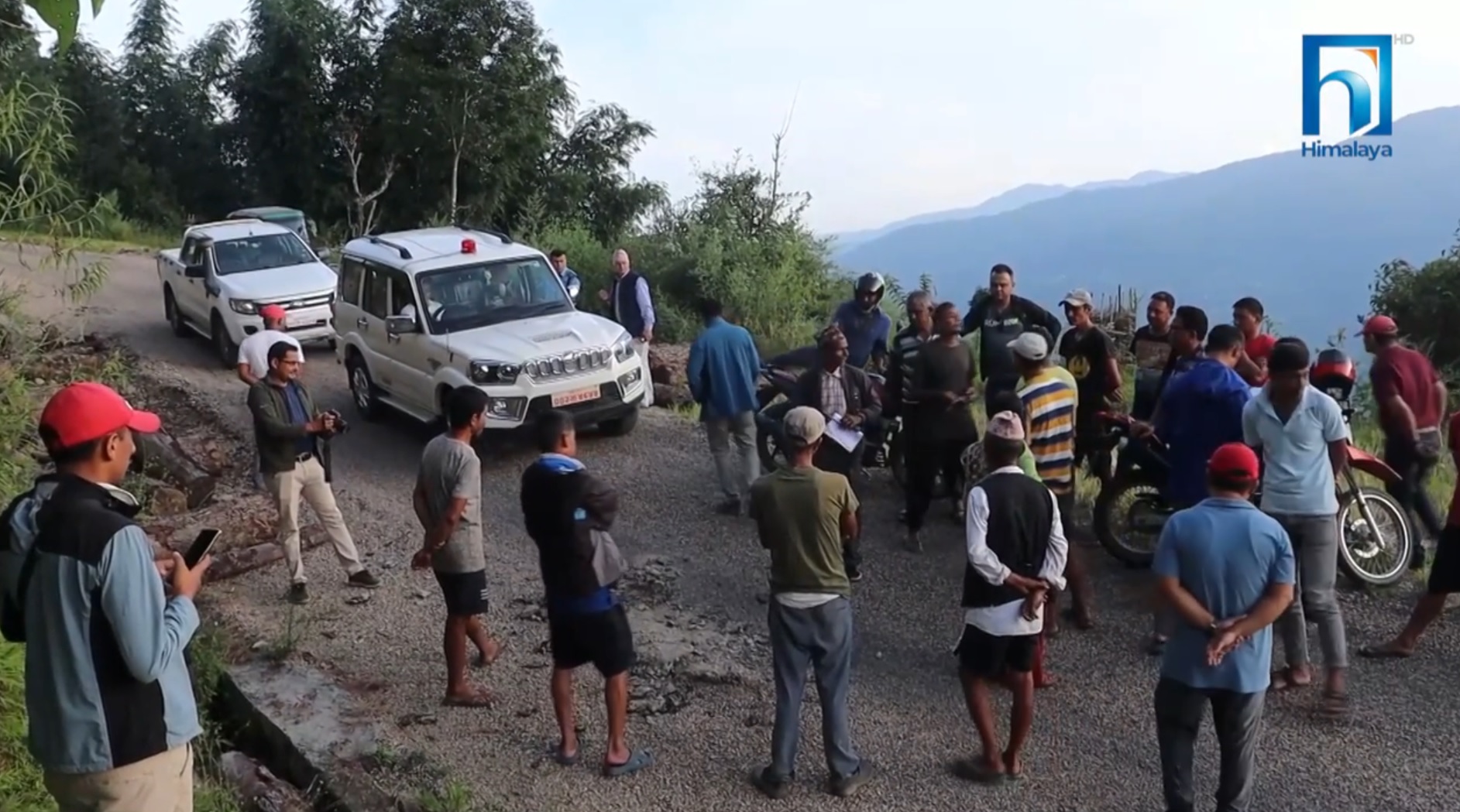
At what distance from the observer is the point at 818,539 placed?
201 inches

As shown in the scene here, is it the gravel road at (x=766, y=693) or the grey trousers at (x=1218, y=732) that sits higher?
the grey trousers at (x=1218, y=732)

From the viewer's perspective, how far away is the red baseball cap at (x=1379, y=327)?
6941 millimetres

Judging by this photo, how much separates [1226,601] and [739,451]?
16.4 feet

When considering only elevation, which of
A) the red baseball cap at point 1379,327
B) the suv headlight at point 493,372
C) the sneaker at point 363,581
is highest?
the red baseball cap at point 1379,327

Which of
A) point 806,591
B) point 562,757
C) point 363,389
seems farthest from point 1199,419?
point 363,389

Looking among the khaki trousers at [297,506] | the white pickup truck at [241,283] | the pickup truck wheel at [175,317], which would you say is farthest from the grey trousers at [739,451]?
the pickup truck wheel at [175,317]

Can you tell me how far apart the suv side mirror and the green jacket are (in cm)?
307

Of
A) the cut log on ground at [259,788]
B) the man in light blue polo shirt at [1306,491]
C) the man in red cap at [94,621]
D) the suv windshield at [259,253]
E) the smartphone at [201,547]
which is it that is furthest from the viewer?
the suv windshield at [259,253]

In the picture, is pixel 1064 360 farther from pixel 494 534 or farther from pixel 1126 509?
pixel 494 534

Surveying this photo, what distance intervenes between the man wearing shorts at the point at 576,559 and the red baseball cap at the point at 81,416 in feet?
6.56

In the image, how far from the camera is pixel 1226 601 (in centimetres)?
443

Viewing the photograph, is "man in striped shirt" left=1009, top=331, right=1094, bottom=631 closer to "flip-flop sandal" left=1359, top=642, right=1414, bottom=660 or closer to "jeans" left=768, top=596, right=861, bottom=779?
"flip-flop sandal" left=1359, top=642, right=1414, bottom=660

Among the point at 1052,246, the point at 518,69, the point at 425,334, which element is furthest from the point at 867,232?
the point at 425,334

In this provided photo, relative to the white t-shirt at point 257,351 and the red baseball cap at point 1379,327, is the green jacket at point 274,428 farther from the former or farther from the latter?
the red baseball cap at point 1379,327
